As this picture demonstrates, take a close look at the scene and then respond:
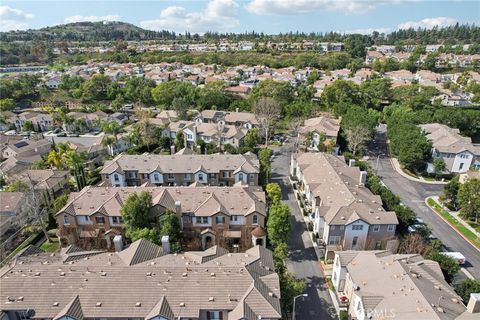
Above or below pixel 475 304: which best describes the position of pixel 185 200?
above

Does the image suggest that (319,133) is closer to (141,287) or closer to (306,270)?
(306,270)

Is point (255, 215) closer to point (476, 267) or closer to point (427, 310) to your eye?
point (427, 310)

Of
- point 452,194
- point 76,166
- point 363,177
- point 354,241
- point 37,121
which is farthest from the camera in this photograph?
point 37,121

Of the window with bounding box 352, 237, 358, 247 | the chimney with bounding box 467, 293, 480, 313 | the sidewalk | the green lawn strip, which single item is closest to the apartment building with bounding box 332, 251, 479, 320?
the chimney with bounding box 467, 293, 480, 313

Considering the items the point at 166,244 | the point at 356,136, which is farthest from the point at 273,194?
the point at 356,136

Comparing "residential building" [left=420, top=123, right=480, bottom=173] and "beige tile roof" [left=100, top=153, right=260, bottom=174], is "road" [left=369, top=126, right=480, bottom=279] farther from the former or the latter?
"beige tile roof" [left=100, top=153, right=260, bottom=174]

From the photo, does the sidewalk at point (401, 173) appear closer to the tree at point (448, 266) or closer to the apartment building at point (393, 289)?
the tree at point (448, 266)

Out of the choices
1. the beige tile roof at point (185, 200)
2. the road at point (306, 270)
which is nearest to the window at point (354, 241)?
the road at point (306, 270)
